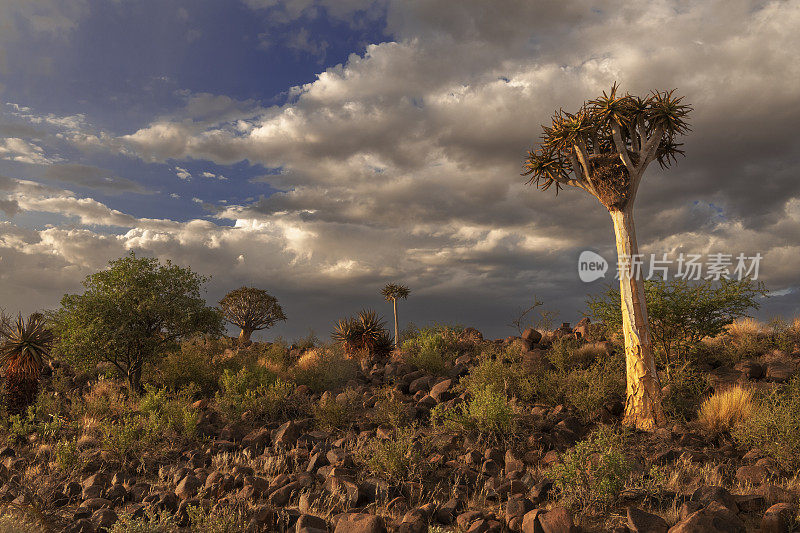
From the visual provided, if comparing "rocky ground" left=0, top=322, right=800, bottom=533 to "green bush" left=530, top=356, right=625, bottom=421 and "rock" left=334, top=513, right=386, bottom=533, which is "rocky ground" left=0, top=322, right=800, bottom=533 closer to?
"rock" left=334, top=513, right=386, bottom=533

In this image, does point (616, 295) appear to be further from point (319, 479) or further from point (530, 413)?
point (319, 479)

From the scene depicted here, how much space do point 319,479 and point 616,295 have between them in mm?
11054

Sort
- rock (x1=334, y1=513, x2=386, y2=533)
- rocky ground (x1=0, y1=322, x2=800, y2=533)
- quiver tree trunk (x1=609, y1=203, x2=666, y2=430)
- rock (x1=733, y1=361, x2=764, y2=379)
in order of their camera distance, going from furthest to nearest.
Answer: rock (x1=733, y1=361, x2=764, y2=379), quiver tree trunk (x1=609, y1=203, x2=666, y2=430), rocky ground (x1=0, y1=322, x2=800, y2=533), rock (x1=334, y1=513, x2=386, y2=533)

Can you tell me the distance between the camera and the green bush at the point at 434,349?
17.3 metres

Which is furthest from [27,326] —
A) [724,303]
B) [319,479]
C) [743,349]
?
[743,349]

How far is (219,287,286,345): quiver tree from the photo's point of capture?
3266 cm

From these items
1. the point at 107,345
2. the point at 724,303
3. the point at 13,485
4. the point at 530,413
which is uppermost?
the point at 724,303

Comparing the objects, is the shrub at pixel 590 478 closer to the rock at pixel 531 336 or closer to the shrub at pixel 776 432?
the shrub at pixel 776 432

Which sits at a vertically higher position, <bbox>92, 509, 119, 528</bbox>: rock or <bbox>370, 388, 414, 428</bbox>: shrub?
<bbox>370, 388, 414, 428</bbox>: shrub

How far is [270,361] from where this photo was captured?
20188 mm

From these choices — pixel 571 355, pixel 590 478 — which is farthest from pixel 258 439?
pixel 571 355

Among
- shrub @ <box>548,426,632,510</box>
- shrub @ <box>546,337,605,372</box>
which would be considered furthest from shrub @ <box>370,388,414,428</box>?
shrub @ <box>546,337,605,372</box>

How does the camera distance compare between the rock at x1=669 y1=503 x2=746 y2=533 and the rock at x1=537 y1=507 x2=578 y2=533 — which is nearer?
the rock at x1=669 y1=503 x2=746 y2=533

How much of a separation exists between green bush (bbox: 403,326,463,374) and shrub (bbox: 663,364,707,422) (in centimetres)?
687
